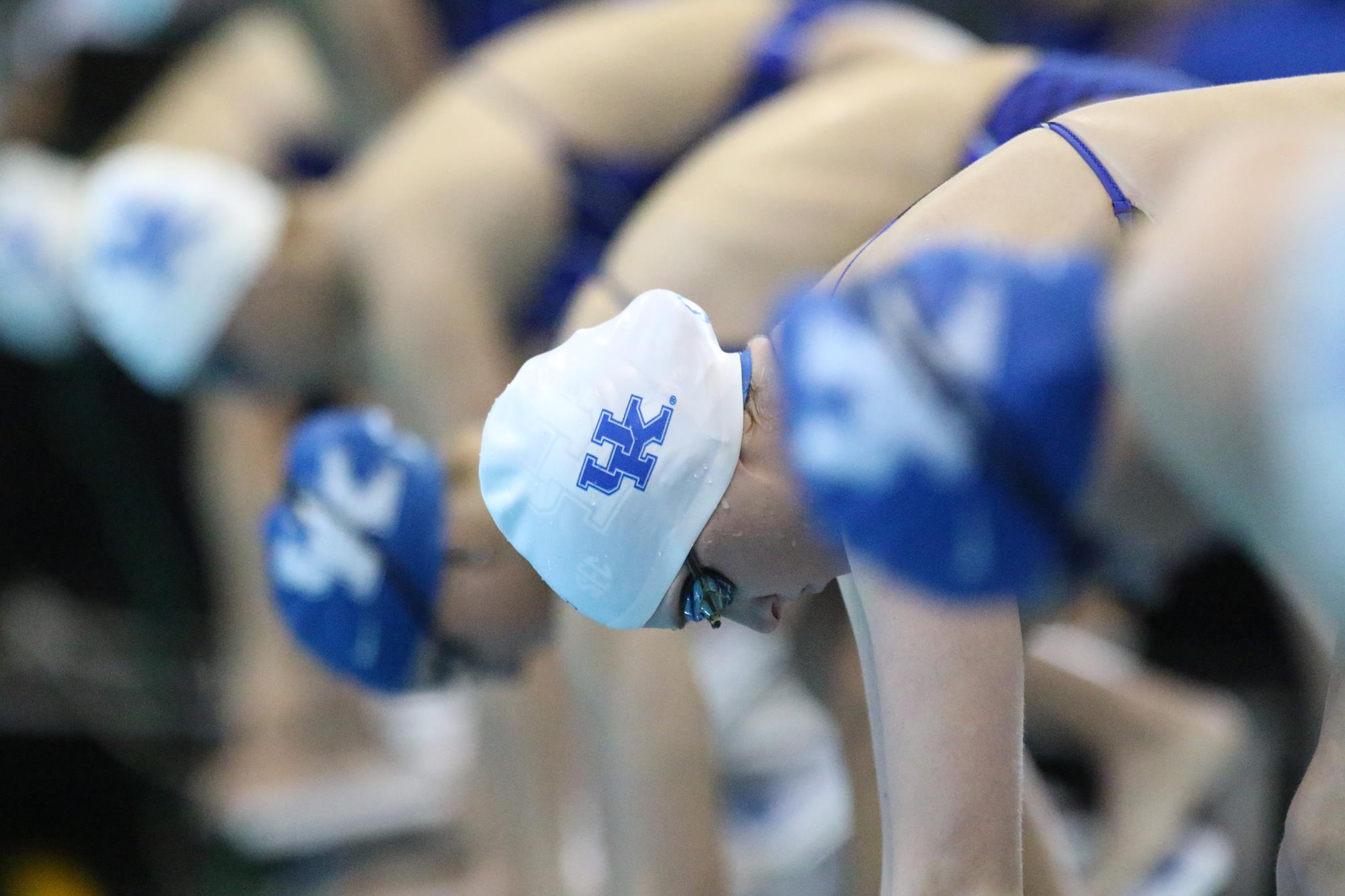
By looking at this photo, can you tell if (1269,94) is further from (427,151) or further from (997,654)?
(427,151)

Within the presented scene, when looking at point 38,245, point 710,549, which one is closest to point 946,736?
point 710,549

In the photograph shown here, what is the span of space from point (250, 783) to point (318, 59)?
1563 mm

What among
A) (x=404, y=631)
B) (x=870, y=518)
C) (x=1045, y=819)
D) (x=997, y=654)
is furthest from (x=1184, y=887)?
(x=870, y=518)

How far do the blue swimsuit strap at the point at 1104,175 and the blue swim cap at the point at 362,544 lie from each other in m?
0.83

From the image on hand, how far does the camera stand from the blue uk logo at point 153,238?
6.68 ft

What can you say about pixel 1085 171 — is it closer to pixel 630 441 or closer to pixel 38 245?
pixel 630 441

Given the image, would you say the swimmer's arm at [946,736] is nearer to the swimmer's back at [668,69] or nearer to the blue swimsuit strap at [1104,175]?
the blue swimsuit strap at [1104,175]

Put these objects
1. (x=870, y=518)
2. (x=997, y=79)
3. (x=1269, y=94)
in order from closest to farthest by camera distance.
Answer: (x=870, y=518), (x=1269, y=94), (x=997, y=79)

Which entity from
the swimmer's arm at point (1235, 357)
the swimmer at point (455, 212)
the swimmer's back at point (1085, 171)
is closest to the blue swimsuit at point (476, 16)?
the swimmer at point (455, 212)

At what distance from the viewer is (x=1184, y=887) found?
2.15 meters

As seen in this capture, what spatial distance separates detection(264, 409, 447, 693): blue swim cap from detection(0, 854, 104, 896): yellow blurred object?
194 cm

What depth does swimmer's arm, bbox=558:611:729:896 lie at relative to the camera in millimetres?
1477

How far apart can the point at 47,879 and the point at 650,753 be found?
7.45 feet

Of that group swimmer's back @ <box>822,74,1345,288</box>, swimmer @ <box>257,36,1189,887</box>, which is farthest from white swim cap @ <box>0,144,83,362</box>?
swimmer's back @ <box>822,74,1345,288</box>
